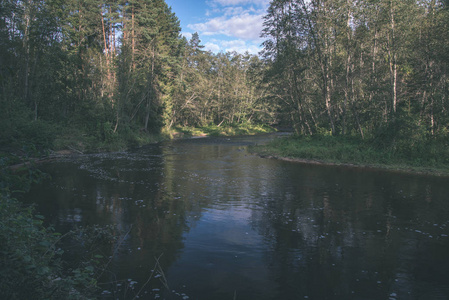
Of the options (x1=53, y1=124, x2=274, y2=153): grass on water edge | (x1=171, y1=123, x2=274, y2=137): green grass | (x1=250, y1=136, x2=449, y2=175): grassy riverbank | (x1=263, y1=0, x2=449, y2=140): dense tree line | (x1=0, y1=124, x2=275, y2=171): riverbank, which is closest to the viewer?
(x1=0, y1=124, x2=275, y2=171): riverbank

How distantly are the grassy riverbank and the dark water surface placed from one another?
289 cm

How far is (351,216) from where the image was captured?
38.9 ft

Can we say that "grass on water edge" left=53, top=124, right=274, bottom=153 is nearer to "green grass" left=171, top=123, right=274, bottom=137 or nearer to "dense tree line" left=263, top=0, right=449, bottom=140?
"green grass" left=171, top=123, right=274, bottom=137

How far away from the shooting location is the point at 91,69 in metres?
36.9

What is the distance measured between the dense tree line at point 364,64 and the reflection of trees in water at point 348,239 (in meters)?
10.5

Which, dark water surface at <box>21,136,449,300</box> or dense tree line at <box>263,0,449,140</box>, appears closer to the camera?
dark water surface at <box>21,136,449,300</box>

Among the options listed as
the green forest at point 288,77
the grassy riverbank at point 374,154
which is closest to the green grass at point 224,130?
the green forest at point 288,77

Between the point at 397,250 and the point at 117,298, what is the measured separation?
7.48 m

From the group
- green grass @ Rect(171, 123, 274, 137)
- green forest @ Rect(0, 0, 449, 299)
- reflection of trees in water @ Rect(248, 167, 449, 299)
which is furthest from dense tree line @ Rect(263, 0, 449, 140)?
green grass @ Rect(171, 123, 274, 137)

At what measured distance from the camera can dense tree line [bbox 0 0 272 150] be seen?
3019 cm

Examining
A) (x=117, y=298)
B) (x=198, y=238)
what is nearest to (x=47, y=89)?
(x=198, y=238)

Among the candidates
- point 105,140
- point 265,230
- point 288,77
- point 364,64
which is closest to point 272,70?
point 288,77

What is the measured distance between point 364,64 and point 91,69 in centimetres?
3062

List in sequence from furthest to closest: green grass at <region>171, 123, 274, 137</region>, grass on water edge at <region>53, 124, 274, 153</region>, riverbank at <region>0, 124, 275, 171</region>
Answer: green grass at <region>171, 123, 274, 137</region> → grass on water edge at <region>53, 124, 274, 153</region> → riverbank at <region>0, 124, 275, 171</region>
